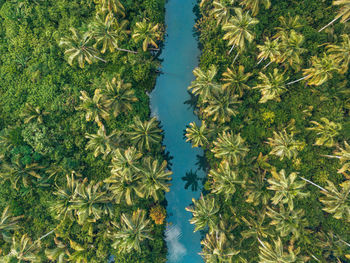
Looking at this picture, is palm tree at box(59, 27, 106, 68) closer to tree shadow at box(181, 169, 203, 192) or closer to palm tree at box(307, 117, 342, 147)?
tree shadow at box(181, 169, 203, 192)

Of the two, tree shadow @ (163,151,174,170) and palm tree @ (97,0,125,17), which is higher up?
palm tree @ (97,0,125,17)

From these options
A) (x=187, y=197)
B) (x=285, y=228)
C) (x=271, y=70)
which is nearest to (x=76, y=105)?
(x=187, y=197)

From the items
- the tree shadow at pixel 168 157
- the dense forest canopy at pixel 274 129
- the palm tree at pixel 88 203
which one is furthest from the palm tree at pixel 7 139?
the dense forest canopy at pixel 274 129

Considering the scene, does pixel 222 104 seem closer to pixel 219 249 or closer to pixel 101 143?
pixel 101 143

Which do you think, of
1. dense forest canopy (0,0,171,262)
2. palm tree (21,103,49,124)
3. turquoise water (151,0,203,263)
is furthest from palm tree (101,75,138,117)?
palm tree (21,103,49,124)

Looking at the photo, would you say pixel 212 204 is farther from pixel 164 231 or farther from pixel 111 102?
pixel 111 102

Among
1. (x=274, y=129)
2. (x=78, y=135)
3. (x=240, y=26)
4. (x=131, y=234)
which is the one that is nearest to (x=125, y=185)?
(x=131, y=234)
